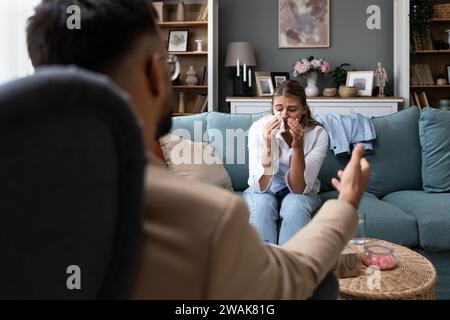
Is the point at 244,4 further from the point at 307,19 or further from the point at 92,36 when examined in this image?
the point at 92,36

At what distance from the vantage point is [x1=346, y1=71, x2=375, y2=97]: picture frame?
4473mm

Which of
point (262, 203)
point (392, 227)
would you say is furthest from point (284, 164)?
point (392, 227)

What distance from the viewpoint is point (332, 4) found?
4816 mm

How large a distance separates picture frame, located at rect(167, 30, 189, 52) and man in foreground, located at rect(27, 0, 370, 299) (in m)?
4.24

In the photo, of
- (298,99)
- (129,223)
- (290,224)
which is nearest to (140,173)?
(129,223)

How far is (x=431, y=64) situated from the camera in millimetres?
4656

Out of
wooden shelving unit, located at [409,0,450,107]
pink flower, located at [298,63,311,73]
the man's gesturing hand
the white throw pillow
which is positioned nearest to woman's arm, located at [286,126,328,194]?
the white throw pillow

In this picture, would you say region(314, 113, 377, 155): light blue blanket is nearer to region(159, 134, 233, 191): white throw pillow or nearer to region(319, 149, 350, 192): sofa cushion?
region(319, 149, 350, 192): sofa cushion

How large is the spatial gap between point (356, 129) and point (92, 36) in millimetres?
2355

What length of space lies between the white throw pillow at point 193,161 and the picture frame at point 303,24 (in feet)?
8.78

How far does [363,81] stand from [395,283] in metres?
3.39

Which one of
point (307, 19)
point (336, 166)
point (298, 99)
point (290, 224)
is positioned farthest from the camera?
point (307, 19)

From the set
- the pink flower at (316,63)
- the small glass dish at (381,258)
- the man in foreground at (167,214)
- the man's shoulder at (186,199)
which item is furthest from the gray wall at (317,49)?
the man's shoulder at (186,199)
